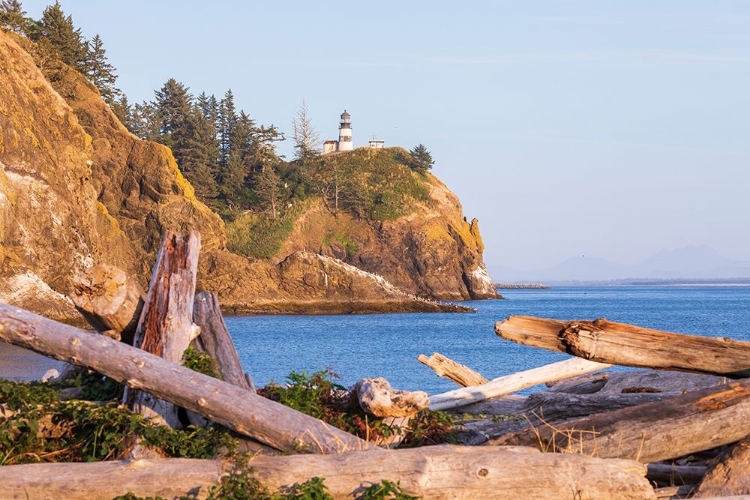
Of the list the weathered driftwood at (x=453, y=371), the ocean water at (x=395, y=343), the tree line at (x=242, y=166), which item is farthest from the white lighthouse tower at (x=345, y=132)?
the weathered driftwood at (x=453, y=371)

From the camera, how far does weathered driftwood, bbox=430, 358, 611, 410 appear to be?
35.7 ft

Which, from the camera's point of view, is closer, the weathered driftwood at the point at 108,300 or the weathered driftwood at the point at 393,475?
the weathered driftwood at the point at 393,475

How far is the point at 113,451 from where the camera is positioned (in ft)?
25.9

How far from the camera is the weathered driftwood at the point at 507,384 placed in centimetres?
1088

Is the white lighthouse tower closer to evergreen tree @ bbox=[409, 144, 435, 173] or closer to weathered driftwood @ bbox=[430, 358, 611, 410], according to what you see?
evergreen tree @ bbox=[409, 144, 435, 173]

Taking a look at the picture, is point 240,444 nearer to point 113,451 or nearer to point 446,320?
point 113,451

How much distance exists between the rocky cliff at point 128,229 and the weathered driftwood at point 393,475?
42.0 metres

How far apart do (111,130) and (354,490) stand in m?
70.8

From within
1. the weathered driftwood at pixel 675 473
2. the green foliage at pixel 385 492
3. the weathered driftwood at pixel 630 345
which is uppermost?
the weathered driftwood at pixel 630 345

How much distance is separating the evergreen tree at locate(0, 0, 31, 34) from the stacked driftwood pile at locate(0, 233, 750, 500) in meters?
65.2

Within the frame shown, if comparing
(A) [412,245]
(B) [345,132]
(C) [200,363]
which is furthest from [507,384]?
(B) [345,132]

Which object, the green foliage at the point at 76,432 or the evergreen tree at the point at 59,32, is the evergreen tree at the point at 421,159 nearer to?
the evergreen tree at the point at 59,32

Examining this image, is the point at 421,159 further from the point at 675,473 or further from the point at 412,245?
the point at 675,473

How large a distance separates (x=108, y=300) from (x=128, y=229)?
67809 millimetres
